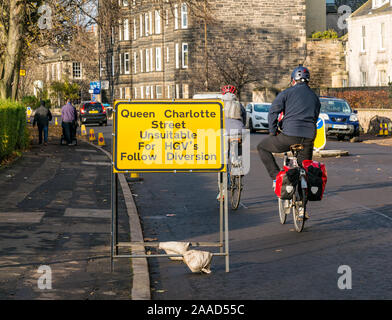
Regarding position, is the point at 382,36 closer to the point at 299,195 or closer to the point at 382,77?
the point at 382,77

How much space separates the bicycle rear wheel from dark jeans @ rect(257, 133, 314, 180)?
1.83 feet

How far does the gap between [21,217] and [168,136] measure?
4.47 meters

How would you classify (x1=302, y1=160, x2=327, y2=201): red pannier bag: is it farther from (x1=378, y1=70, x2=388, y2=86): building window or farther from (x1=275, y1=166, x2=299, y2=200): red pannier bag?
(x1=378, y1=70, x2=388, y2=86): building window

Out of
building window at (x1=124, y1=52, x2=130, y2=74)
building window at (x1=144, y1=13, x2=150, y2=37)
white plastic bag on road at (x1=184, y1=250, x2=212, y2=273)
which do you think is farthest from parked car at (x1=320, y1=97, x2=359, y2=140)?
building window at (x1=124, y1=52, x2=130, y2=74)

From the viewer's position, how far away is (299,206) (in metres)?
11.1

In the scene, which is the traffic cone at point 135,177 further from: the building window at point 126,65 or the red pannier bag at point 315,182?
the building window at point 126,65

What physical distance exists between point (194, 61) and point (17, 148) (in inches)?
1644

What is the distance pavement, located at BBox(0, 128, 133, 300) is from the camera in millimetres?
7852

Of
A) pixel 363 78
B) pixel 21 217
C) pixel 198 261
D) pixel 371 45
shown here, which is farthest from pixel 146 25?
pixel 198 261
